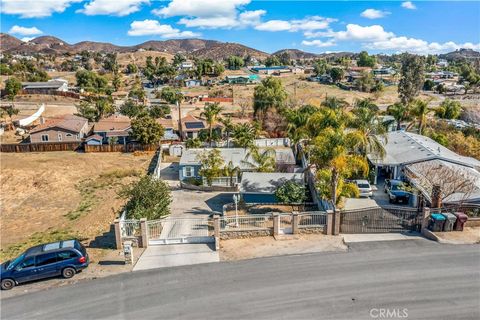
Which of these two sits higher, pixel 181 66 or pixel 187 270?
pixel 181 66

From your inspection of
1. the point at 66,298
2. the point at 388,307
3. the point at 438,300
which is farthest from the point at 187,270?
the point at 438,300

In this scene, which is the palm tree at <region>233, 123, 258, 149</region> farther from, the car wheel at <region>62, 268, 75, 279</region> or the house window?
the car wheel at <region>62, 268, 75, 279</region>

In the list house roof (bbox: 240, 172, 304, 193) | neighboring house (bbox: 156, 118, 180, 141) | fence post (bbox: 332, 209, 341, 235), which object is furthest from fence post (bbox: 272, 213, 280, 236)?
neighboring house (bbox: 156, 118, 180, 141)

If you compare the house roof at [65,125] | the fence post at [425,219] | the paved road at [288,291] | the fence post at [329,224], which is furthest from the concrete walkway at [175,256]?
the house roof at [65,125]

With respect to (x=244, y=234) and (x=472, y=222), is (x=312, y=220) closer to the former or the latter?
(x=244, y=234)

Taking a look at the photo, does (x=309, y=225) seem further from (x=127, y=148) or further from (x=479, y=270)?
(x=127, y=148)

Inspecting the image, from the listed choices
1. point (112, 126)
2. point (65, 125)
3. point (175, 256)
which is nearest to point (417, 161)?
point (175, 256)
